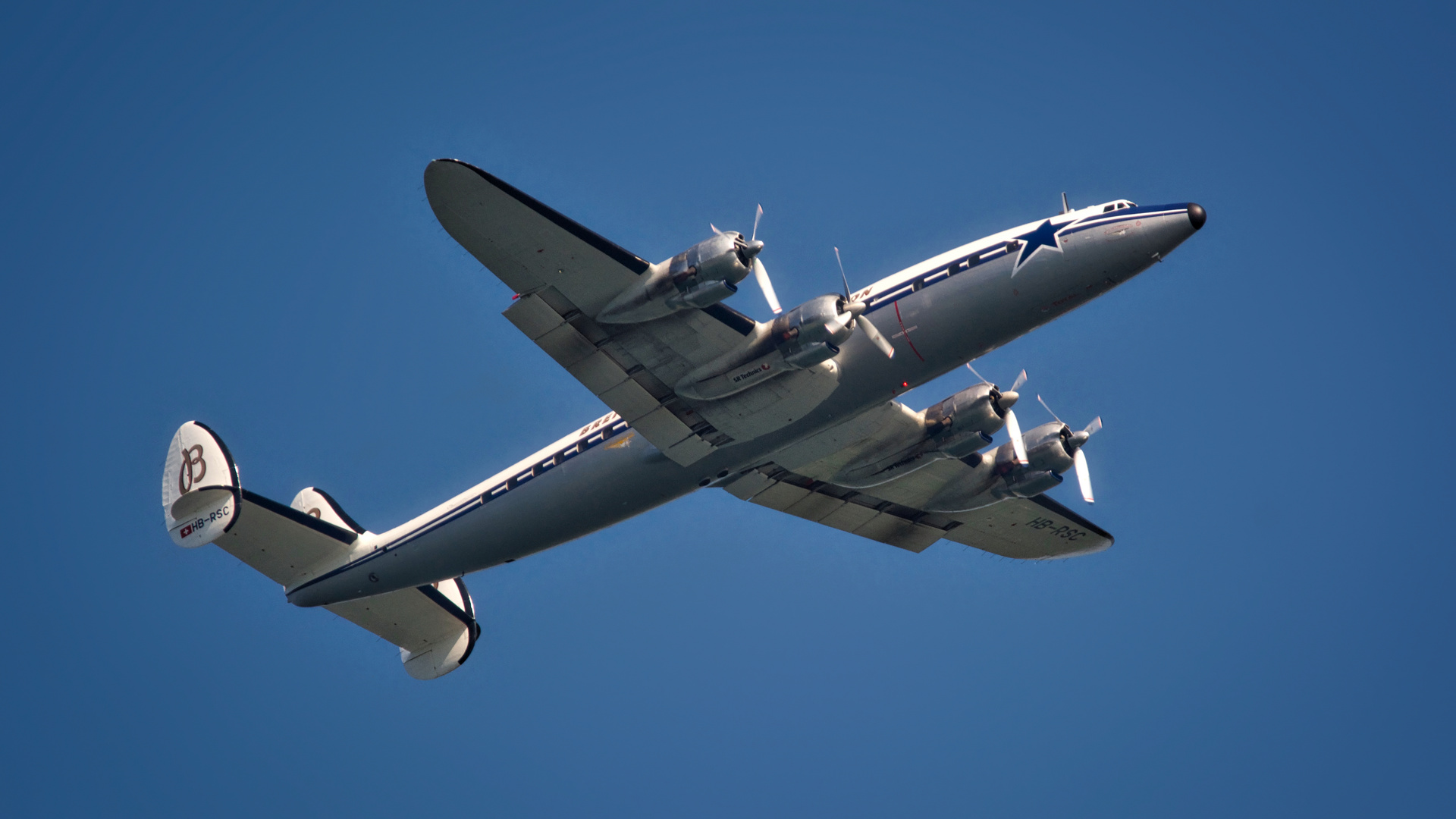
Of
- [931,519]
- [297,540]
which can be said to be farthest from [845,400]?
[297,540]

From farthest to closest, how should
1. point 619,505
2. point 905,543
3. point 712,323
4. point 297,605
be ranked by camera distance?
point 905,543, point 297,605, point 619,505, point 712,323

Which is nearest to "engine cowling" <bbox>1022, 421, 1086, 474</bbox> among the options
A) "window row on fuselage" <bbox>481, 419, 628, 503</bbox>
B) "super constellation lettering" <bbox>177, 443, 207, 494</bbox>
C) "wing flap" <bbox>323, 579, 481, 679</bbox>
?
"window row on fuselage" <bbox>481, 419, 628, 503</bbox>

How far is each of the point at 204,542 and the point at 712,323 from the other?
13.1 meters

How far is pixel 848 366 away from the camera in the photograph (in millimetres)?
25359

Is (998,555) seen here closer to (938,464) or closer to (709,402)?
(938,464)

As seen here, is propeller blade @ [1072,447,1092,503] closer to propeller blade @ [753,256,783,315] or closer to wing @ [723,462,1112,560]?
wing @ [723,462,1112,560]

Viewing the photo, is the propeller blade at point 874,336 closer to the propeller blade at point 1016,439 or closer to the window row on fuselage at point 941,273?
the window row on fuselage at point 941,273

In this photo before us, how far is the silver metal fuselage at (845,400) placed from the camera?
24.7m

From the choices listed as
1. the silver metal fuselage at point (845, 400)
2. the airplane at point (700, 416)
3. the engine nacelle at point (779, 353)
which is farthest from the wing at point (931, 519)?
the engine nacelle at point (779, 353)

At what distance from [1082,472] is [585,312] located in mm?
13342

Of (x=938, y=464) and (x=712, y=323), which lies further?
(x=938, y=464)

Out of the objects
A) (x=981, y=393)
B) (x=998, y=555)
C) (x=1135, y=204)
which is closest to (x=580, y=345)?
(x=981, y=393)

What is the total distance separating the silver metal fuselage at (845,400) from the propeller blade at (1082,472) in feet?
18.2

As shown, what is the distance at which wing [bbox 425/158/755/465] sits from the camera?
2209 centimetres
